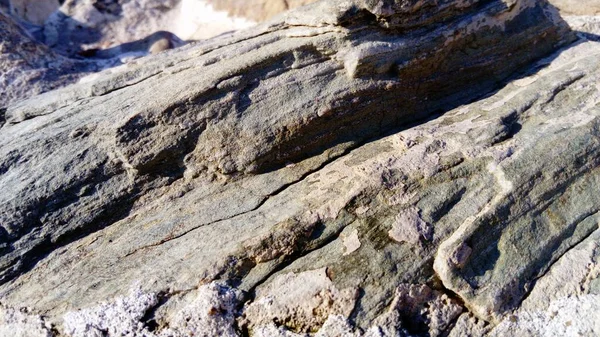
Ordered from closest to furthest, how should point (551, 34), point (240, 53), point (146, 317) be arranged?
point (146, 317), point (240, 53), point (551, 34)

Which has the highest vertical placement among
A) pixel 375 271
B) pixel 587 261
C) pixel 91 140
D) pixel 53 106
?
pixel 53 106

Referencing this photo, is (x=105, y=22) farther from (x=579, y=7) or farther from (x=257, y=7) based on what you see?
(x=579, y=7)

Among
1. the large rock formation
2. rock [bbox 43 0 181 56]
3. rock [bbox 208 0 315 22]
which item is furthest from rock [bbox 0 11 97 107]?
rock [bbox 208 0 315 22]

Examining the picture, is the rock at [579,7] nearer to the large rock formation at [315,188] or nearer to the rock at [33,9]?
the large rock formation at [315,188]

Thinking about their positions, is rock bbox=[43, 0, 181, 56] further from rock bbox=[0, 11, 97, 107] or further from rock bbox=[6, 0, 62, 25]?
rock bbox=[0, 11, 97, 107]

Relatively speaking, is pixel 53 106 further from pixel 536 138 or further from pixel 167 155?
pixel 536 138

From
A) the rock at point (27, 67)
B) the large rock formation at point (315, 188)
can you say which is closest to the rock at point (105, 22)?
the rock at point (27, 67)

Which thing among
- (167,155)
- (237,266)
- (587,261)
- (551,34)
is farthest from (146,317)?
(551,34)
